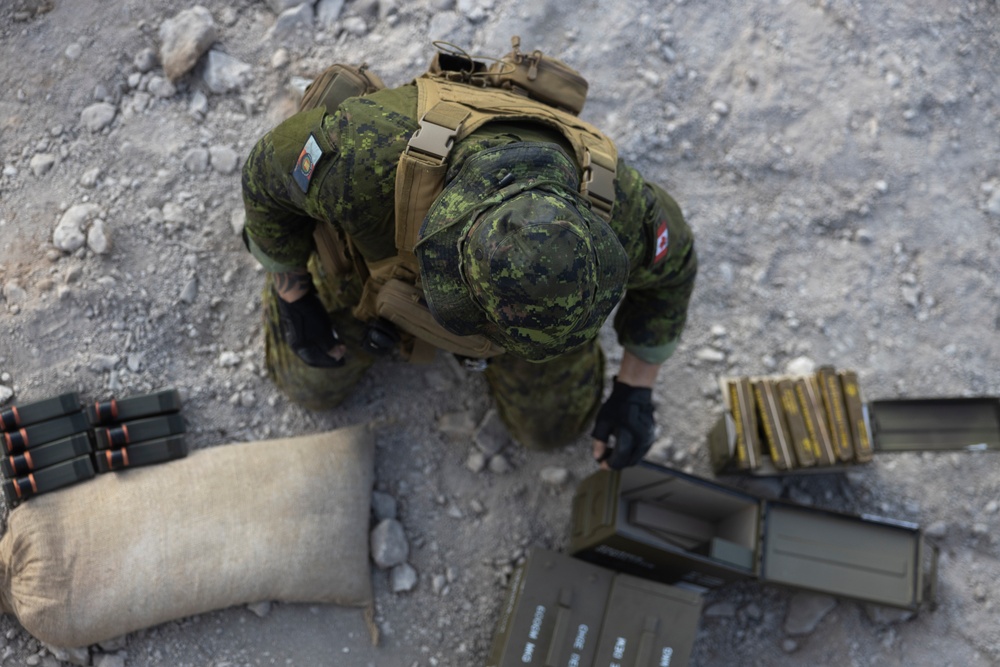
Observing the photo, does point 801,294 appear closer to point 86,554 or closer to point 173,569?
point 173,569

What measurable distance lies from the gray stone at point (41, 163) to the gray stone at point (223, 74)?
31.9 inches

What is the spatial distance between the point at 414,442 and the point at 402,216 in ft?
5.45

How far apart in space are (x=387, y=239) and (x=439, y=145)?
477 millimetres

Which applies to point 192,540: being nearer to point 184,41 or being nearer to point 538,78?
point 538,78

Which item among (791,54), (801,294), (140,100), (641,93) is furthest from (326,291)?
(791,54)

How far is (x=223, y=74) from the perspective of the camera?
158 inches

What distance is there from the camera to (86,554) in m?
3.12

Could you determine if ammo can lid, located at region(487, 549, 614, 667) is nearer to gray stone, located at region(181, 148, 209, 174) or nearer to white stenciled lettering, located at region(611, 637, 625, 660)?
white stenciled lettering, located at region(611, 637, 625, 660)

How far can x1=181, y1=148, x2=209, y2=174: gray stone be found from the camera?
3855mm

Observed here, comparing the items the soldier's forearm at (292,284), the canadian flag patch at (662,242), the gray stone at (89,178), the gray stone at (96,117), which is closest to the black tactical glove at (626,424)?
the canadian flag patch at (662,242)

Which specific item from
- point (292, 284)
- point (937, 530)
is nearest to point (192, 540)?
point (292, 284)

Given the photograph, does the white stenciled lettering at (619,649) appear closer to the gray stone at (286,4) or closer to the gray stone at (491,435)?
the gray stone at (491,435)

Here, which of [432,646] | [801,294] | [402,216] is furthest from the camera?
[801,294]

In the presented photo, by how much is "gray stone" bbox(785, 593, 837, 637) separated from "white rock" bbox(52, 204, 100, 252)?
367 centimetres
